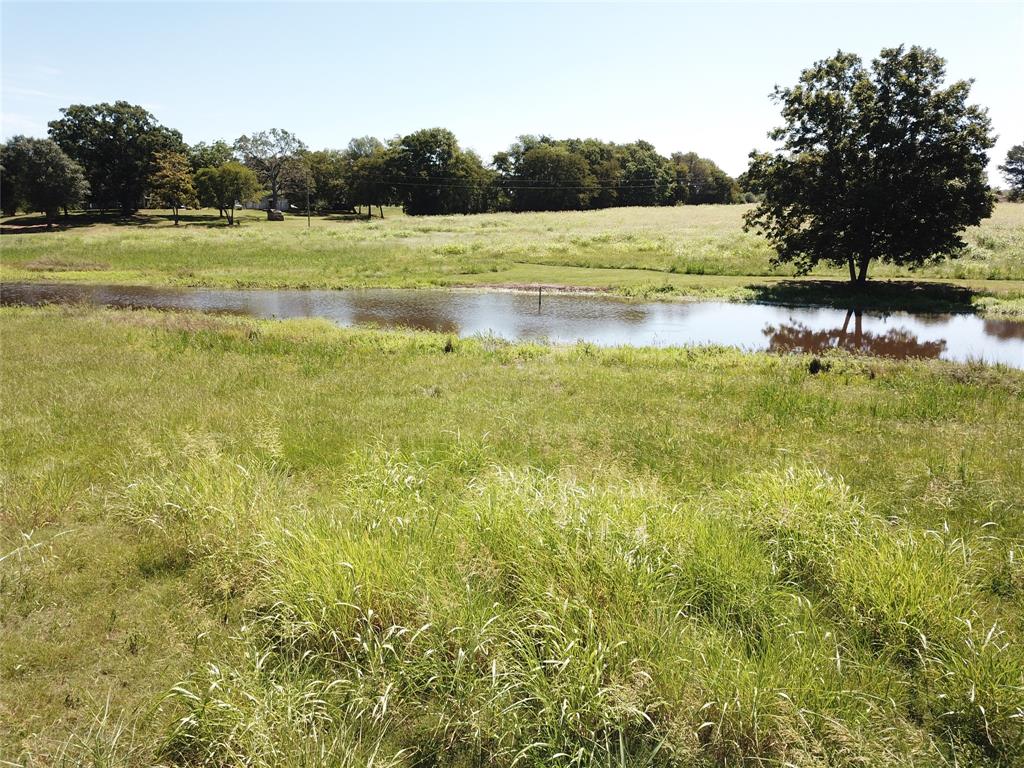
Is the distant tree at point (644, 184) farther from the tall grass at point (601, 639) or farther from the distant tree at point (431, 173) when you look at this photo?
the tall grass at point (601, 639)

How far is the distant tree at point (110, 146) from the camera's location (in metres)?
87.6

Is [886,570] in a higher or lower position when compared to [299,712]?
higher

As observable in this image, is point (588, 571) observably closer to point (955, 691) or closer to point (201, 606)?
point (955, 691)

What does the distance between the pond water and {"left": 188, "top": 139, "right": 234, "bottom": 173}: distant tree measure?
72.9 m

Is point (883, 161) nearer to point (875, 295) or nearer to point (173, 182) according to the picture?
point (875, 295)

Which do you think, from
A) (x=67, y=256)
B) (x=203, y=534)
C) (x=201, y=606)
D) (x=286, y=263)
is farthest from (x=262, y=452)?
(x=67, y=256)

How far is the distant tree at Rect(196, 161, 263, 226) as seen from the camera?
267 ft

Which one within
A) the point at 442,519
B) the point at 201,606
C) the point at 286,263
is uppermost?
the point at 286,263

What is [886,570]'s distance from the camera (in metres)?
4.98

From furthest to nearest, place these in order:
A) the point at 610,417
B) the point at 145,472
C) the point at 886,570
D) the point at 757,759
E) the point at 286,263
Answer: the point at 286,263 < the point at 610,417 < the point at 145,472 < the point at 886,570 < the point at 757,759

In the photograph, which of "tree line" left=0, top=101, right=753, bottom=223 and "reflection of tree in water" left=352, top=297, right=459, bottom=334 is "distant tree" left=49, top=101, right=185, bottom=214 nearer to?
"tree line" left=0, top=101, right=753, bottom=223

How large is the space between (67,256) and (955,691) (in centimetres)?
5671

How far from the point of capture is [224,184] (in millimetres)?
81562

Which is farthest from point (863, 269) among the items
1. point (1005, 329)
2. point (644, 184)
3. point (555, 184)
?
point (644, 184)
